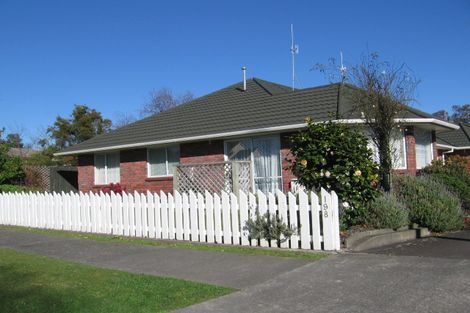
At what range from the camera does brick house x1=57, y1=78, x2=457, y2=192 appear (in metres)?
15.2

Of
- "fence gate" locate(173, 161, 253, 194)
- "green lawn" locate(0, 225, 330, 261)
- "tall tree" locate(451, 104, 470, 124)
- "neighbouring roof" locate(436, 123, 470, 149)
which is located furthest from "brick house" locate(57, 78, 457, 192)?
"tall tree" locate(451, 104, 470, 124)

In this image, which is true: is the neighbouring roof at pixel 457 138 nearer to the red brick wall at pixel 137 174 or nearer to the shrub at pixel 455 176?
the shrub at pixel 455 176

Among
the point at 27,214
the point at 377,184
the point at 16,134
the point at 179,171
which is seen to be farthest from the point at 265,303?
the point at 16,134

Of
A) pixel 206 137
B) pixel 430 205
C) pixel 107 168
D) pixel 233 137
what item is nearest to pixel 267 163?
pixel 233 137

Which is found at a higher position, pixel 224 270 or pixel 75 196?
pixel 75 196

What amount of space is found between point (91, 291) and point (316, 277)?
3021mm

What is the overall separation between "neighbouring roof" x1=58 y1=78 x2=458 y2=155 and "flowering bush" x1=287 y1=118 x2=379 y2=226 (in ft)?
11.1

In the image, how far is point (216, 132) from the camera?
16.6 metres

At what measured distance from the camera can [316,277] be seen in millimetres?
6895

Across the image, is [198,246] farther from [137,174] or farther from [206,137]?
[137,174]

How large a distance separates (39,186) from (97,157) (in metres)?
6.53

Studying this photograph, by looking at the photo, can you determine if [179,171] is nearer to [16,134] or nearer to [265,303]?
[265,303]

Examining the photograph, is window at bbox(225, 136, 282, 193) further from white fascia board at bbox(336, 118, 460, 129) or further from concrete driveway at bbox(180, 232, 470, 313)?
concrete driveway at bbox(180, 232, 470, 313)

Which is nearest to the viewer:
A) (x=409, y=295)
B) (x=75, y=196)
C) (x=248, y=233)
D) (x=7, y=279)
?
(x=409, y=295)
